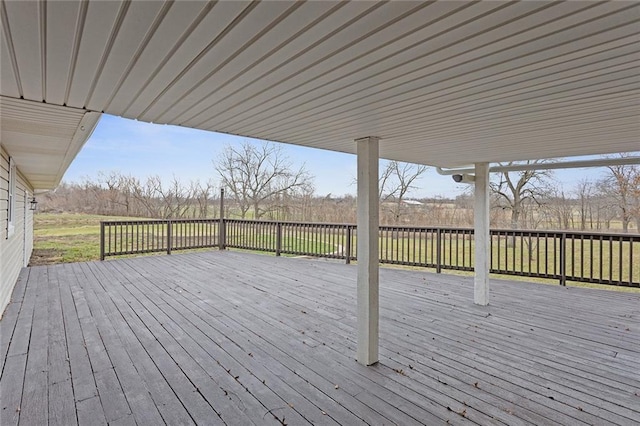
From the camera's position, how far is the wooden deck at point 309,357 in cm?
208

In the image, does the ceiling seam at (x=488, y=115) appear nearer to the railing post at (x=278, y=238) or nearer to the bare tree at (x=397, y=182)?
the railing post at (x=278, y=238)

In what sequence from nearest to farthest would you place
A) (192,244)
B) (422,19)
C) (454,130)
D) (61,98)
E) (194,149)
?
(422,19) < (61,98) < (454,130) < (192,244) < (194,149)

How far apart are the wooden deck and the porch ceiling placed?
6.43 feet

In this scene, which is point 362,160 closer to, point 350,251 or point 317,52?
point 317,52

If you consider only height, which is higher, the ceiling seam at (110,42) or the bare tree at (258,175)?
the bare tree at (258,175)

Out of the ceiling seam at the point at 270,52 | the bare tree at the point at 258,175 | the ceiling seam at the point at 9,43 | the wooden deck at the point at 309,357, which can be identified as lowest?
the wooden deck at the point at 309,357

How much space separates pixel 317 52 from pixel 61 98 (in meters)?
1.61

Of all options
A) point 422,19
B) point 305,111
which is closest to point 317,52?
point 422,19

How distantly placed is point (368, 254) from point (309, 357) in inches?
40.9

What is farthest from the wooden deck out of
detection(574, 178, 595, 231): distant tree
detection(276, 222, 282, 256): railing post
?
detection(574, 178, 595, 231): distant tree

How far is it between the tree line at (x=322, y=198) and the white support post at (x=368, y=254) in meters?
7.89

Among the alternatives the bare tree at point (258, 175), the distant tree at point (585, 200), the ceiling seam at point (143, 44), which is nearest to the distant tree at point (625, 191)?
the distant tree at point (585, 200)

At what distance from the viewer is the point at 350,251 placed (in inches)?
288

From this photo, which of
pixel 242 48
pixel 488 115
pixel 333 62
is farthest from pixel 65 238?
pixel 488 115
